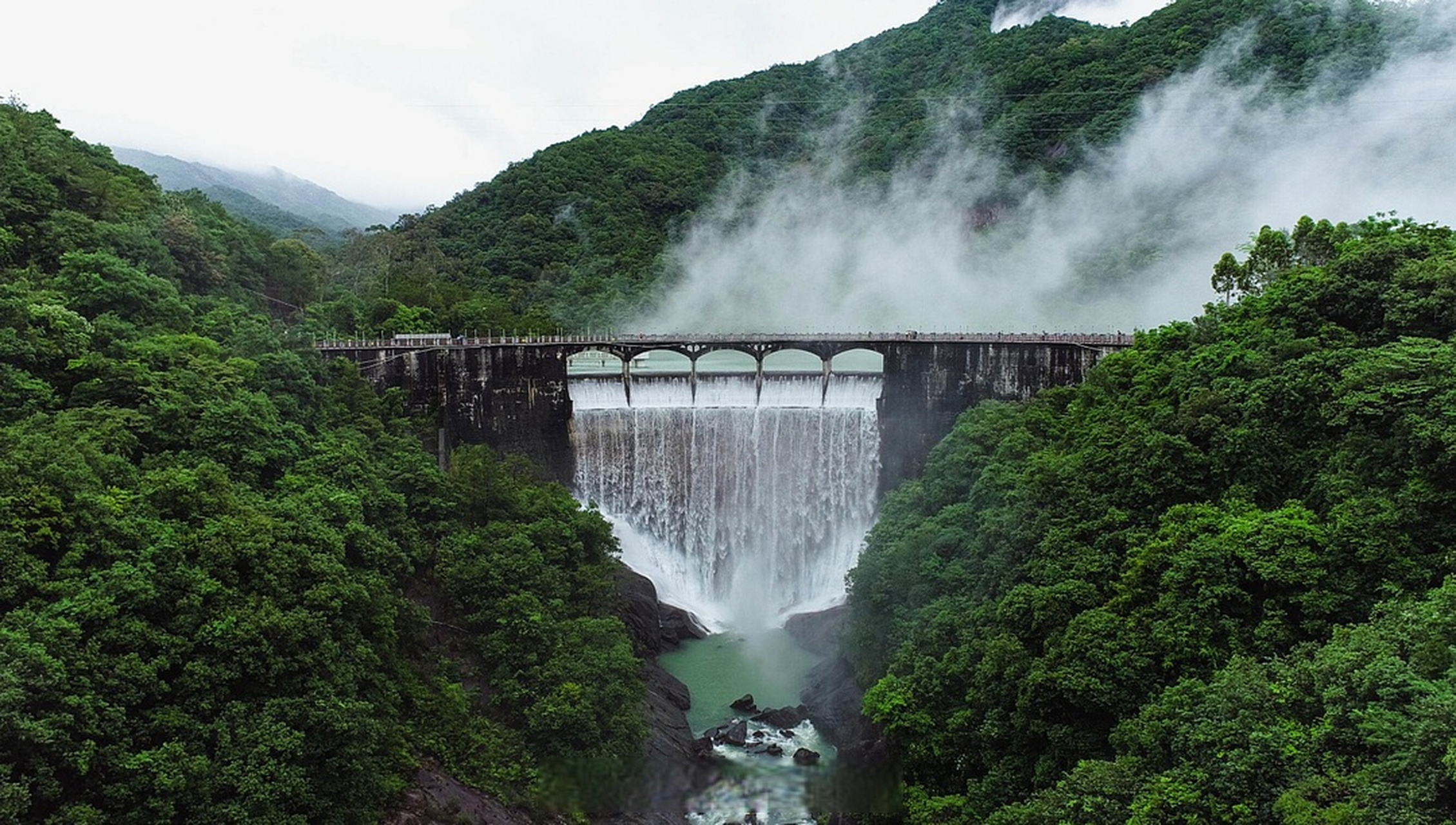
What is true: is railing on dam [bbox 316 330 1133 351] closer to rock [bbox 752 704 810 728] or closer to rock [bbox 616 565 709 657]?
rock [bbox 616 565 709 657]

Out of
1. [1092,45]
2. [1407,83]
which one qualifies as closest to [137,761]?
[1407,83]

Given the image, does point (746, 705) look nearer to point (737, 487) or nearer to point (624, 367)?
point (737, 487)

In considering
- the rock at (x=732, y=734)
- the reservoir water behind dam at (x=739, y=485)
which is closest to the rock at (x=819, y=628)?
the reservoir water behind dam at (x=739, y=485)

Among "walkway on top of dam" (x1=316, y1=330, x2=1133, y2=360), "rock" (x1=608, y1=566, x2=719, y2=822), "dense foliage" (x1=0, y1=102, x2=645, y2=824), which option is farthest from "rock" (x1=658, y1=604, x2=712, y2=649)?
"walkway on top of dam" (x1=316, y1=330, x2=1133, y2=360)

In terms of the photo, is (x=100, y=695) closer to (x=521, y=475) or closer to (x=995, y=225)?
(x=521, y=475)

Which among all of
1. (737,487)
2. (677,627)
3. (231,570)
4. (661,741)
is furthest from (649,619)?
(231,570)

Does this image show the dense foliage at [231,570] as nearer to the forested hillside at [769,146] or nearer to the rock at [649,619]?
the rock at [649,619]

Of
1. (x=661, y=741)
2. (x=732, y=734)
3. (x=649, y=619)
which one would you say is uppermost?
(x=649, y=619)
